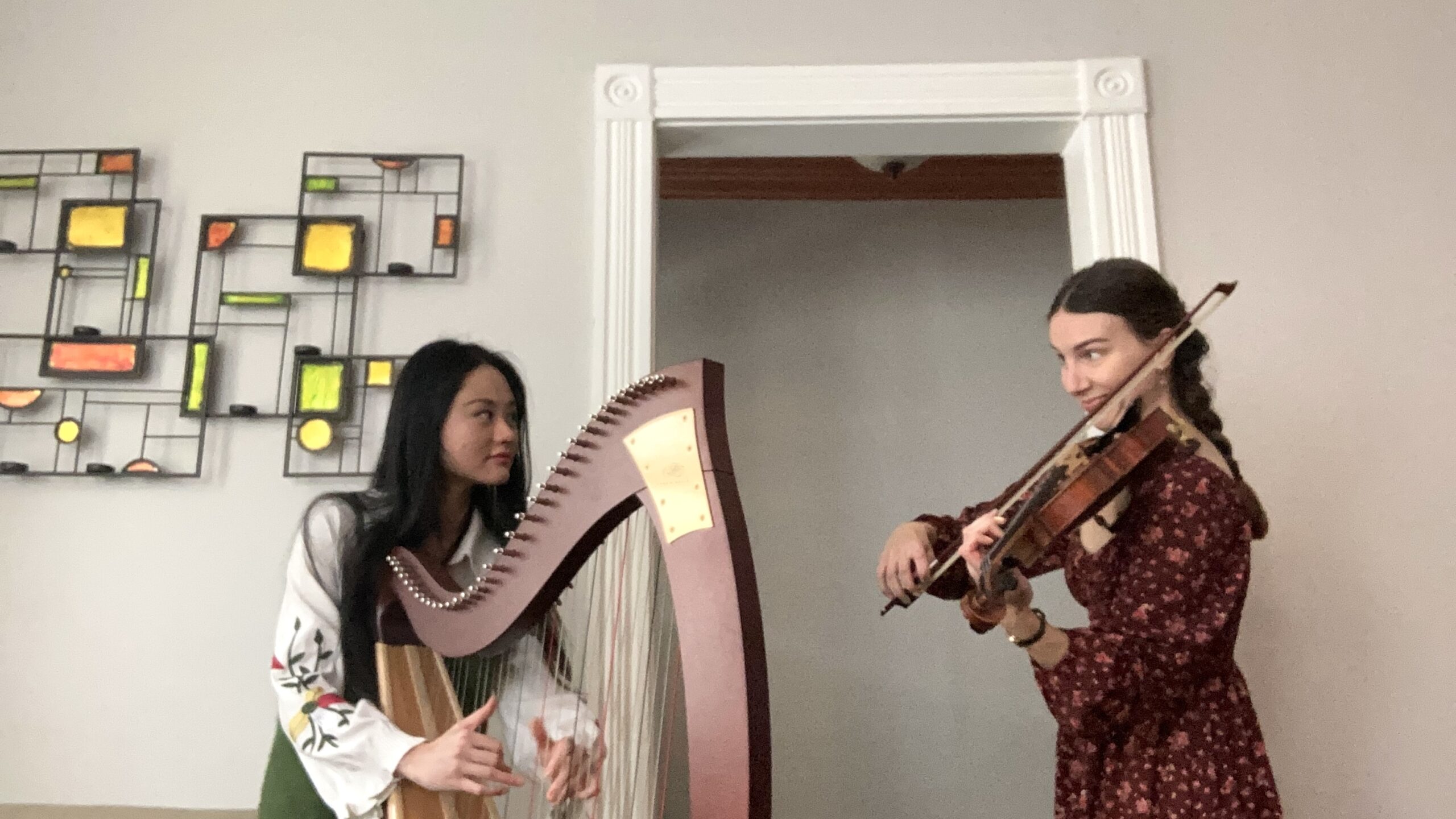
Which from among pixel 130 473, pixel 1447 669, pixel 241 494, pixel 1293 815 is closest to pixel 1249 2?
pixel 1447 669

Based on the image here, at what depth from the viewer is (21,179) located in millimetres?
2002

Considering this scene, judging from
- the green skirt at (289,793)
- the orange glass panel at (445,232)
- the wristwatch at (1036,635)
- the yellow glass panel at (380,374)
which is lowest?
the green skirt at (289,793)

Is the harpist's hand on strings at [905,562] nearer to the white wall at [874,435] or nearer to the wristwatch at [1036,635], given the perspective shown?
the wristwatch at [1036,635]

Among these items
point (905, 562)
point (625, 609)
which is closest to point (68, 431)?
point (625, 609)

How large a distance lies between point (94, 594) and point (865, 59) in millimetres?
1671

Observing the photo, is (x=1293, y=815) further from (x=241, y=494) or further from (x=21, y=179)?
(x=21, y=179)

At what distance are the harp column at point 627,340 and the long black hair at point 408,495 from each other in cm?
22

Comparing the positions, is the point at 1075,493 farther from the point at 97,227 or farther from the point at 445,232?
the point at 97,227

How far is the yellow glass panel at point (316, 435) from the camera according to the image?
1854mm

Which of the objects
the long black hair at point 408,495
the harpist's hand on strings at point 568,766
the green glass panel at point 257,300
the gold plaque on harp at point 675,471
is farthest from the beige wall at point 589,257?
the gold plaque on harp at point 675,471

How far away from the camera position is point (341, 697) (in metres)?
1.33

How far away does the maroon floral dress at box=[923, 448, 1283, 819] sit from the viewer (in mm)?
1187

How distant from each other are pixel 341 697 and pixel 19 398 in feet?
3.41

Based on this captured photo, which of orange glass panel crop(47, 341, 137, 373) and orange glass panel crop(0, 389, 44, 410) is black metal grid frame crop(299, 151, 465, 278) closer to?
orange glass panel crop(47, 341, 137, 373)
